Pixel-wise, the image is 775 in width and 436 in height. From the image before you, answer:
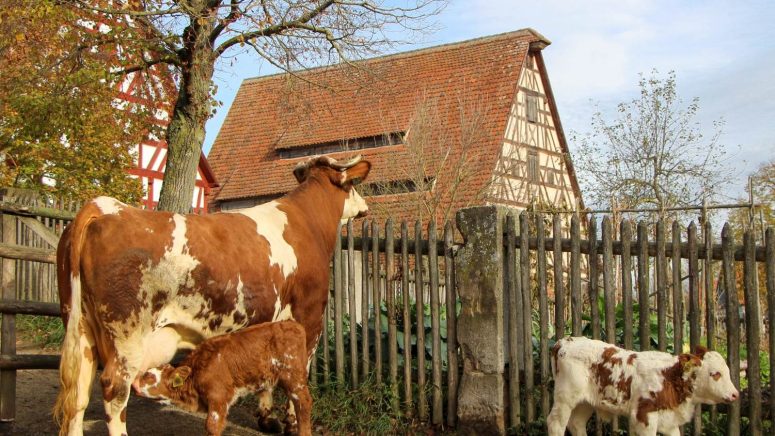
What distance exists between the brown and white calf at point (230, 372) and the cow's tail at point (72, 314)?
369 millimetres

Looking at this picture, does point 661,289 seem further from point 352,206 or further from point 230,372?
point 230,372

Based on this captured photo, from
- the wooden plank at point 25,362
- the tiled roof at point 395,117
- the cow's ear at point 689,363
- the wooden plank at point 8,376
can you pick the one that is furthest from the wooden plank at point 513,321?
the tiled roof at point 395,117

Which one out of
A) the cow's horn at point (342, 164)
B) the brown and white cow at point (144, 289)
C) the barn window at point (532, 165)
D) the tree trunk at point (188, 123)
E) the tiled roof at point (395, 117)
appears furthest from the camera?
the barn window at point (532, 165)

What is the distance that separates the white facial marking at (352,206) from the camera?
20.9ft

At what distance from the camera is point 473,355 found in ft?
20.5

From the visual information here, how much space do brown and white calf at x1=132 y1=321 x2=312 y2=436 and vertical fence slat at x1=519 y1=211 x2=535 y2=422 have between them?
1917 millimetres

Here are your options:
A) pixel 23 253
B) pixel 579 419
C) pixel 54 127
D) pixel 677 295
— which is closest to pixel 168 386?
pixel 23 253

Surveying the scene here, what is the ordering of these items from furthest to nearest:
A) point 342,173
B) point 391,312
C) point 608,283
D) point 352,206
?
1. point 391,312
2. point 352,206
3. point 342,173
4. point 608,283

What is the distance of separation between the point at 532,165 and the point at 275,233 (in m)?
20.0

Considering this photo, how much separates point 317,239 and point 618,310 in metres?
3.89

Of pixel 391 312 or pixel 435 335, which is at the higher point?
pixel 391 312

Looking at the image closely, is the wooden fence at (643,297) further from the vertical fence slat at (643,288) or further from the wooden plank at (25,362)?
the wooden plank at (25,362)

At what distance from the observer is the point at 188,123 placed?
29.5 feet

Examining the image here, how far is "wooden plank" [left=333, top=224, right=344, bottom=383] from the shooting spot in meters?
6.94
